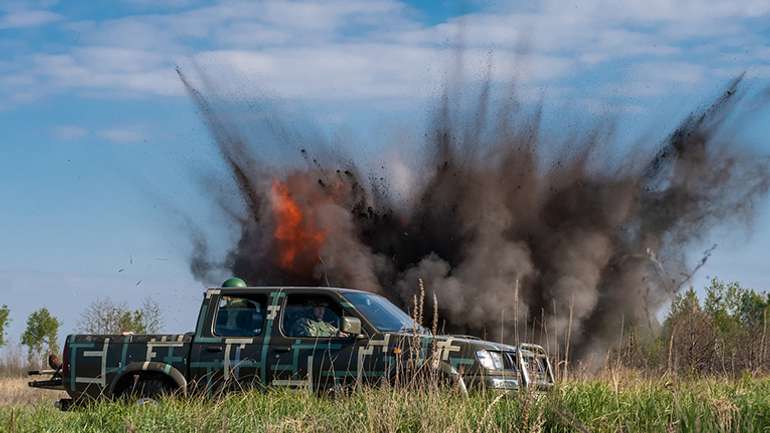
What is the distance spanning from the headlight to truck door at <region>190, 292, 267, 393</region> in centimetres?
265

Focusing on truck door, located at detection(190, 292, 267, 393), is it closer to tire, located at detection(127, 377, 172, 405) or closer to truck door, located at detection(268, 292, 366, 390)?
truck door, located at detection(268, 292, 366, 390)

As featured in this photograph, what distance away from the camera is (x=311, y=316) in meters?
12.9

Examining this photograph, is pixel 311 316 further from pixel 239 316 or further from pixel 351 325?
pixel 351 325

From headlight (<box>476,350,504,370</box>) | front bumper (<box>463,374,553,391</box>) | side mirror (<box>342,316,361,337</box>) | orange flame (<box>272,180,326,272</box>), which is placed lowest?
front bumper (<box>463,374,553,391</box>)

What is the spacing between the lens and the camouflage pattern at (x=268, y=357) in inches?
470

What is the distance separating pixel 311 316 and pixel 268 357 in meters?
0.71

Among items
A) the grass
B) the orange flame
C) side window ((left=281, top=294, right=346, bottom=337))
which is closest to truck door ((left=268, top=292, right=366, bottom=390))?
side window ((left=281, top=294, right=346, bottom=337))

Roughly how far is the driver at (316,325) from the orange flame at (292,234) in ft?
79.4

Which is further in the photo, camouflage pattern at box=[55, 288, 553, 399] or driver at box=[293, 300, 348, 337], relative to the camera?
driver at box=[293, 300, 348, 337]

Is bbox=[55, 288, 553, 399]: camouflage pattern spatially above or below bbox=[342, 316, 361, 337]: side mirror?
below

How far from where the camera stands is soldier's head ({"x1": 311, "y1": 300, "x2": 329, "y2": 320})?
12852mm

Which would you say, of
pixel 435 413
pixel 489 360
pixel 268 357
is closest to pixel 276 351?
pixel 268 357

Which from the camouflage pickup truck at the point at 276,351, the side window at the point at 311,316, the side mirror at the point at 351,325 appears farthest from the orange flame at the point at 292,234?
the side mirror at the point at 351,325

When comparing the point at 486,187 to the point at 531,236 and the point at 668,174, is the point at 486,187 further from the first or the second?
the point at 668,174
